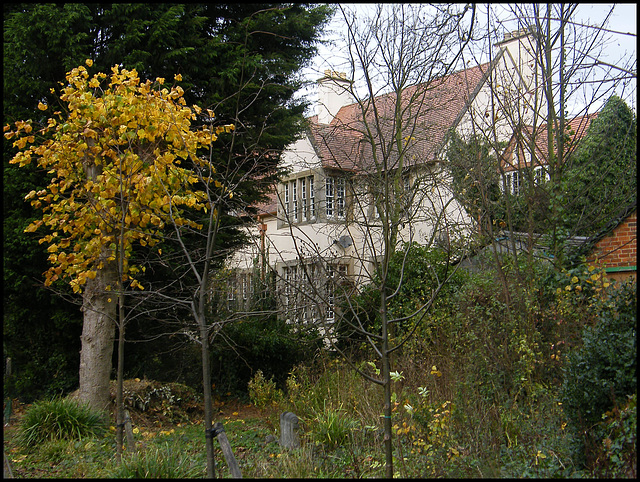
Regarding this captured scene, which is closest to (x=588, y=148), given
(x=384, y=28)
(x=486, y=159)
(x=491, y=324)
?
(x=486, y=159)

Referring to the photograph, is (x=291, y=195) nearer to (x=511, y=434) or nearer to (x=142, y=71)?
(x=142, y=71)

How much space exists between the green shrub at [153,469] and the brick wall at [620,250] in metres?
6.29

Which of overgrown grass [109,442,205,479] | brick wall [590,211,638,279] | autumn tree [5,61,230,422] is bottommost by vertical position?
overgrown grass [109,442,205,479]

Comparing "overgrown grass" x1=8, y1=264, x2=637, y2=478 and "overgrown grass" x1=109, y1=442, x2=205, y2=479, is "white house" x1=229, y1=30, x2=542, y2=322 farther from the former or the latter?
"overgrown grass" x1=109, y1=442, x2=205, y2=479

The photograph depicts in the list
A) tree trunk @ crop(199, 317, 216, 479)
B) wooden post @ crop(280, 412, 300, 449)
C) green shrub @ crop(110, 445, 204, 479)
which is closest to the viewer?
tree trunk @ crop(199, 317, 216, 479)

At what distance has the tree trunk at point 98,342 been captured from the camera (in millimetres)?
7422

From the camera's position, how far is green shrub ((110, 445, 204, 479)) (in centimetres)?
464

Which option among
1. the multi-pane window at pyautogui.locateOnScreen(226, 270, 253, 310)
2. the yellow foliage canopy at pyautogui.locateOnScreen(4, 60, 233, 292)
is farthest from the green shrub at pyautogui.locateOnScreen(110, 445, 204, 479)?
the multi-pane window at pyautogui.locateOnScreen(226, 270, 253, 310)

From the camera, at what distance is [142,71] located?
30.2ft

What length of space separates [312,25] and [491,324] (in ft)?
21.9

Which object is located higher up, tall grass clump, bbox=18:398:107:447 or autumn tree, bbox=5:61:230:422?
autumn tree, bbox=5:61:230:422

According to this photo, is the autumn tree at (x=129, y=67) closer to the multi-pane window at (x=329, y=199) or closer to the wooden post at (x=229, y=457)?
the multi-pane window at (x=329, y=199)

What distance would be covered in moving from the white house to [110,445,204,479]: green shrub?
2.16 meters

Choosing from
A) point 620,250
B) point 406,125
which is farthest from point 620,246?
point 406,125
